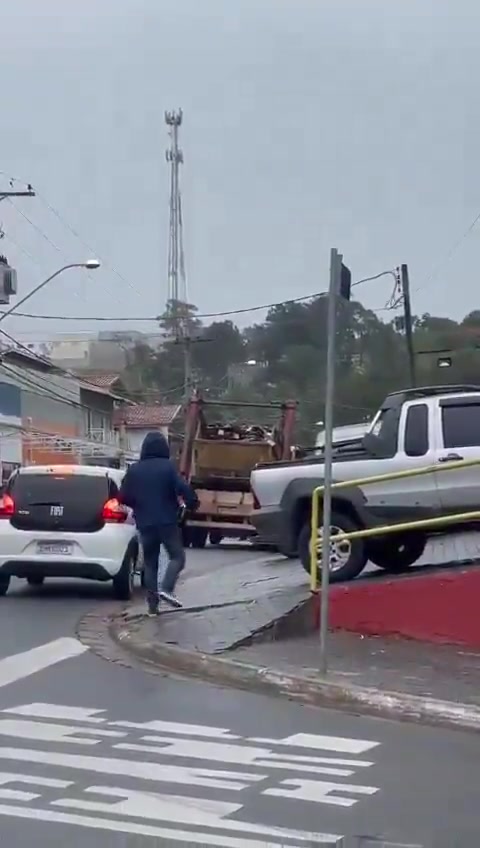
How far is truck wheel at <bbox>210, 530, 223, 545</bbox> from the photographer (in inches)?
1104

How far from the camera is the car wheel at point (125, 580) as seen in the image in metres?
15.7

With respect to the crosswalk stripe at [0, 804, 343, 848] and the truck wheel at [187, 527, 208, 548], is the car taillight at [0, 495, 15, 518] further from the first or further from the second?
the truck wheel at [187, 527, 208, 548]

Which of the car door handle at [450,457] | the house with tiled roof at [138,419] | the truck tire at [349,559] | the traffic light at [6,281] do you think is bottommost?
the truck tire at [349,559]

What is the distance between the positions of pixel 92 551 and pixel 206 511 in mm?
12108

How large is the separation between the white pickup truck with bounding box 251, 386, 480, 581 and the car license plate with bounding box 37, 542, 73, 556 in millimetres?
2214

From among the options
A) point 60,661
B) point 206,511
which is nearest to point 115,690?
point 60,661

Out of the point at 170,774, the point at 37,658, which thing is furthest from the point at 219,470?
the point at 170,774

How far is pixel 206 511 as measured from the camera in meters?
27.6

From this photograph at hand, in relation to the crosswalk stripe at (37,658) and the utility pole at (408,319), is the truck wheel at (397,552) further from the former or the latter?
the utility pole at (408,319)

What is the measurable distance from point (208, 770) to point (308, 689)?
2.33m

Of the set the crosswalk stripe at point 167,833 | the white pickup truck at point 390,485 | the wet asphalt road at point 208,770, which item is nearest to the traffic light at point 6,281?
the white pickup truck at point 390,485

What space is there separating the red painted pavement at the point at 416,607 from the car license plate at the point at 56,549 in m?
4.23

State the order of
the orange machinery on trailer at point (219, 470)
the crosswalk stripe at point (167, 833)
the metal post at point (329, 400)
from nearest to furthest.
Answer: the crosswalk stripe at point (167, 833), the metal post at point (329, 400), the orange machinery on trailer at point (219, 470)

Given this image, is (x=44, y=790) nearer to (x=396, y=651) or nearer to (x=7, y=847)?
(x=7, y=847)
